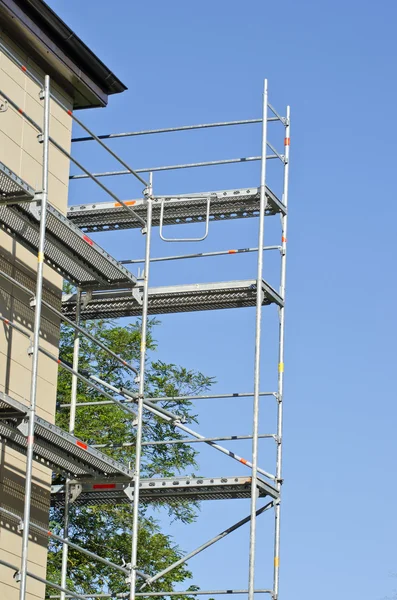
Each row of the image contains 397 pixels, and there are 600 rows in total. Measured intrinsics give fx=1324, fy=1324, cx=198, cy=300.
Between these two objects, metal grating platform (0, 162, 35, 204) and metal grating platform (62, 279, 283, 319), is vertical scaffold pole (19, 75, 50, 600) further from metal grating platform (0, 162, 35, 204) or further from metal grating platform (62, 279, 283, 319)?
metal grating platform (62, 279, 283, 319)

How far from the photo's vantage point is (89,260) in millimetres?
13594

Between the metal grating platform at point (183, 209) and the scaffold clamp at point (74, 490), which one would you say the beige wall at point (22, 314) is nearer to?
Result: the scaffold clamp at point (74, 490)

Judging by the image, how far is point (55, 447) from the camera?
12.4 metres

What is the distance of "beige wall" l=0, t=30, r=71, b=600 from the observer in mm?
12388

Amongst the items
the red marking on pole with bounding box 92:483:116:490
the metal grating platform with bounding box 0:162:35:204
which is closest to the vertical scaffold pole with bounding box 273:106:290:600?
the red marking on pole with bounding box 92:483:116:490

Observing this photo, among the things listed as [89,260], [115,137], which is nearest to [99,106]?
[115,137]

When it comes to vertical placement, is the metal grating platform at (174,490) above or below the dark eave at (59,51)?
below

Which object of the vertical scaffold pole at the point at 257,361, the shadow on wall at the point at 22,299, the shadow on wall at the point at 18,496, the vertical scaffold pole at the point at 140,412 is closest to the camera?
the shadow on wall at the point at 18,496

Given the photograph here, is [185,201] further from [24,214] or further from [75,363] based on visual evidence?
[24,214]

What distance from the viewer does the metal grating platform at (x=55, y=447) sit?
11098mm

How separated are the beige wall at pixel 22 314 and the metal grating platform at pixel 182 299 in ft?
4.66

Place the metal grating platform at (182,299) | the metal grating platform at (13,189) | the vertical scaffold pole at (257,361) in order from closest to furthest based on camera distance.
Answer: the metal grating platform at (13,189) < the vertical scaffold pole at (257,361) < the metal grating platform at (182,299)

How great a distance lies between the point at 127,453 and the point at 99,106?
9.53 metres

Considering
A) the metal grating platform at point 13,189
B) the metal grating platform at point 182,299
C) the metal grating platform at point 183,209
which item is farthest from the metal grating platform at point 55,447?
the metal grating platform at point 183,209
